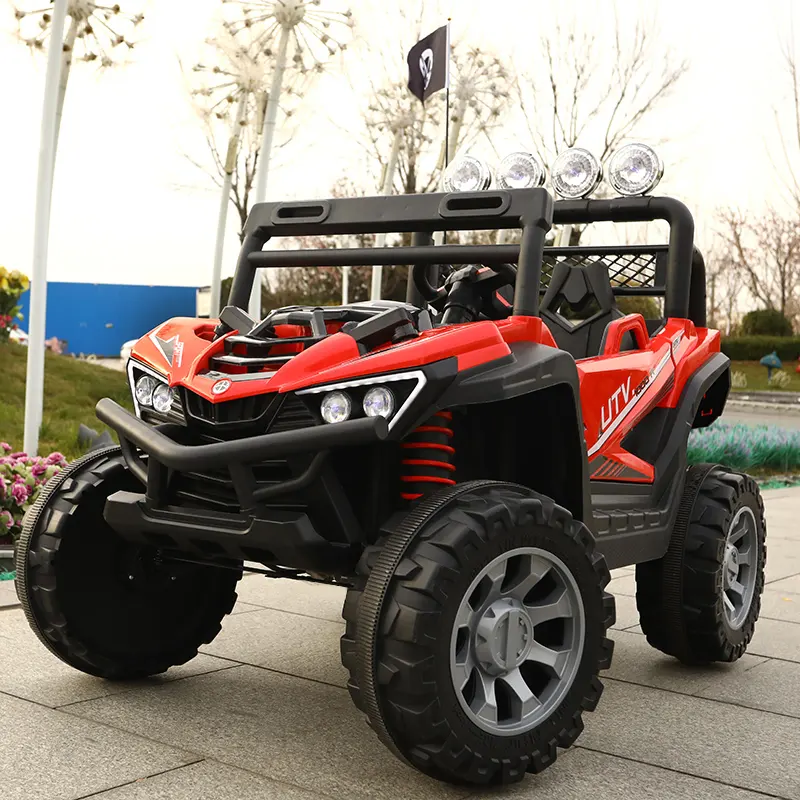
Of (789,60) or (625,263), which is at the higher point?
(789,60)

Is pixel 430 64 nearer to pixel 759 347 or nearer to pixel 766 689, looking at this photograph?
pixel 766 689

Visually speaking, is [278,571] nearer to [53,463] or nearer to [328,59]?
[53,463]

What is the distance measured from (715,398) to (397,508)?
7.55 feet

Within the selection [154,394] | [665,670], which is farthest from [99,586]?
[665,670]

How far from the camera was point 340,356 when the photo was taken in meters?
3.48

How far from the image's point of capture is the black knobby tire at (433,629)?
3.20 m

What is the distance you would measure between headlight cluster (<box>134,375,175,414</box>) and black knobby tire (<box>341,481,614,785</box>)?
866mm

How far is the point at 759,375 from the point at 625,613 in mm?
29770

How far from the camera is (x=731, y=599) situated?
207 inches

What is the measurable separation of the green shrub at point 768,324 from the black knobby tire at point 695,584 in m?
37.3

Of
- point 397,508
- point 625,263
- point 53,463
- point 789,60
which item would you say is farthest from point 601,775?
point 789,60

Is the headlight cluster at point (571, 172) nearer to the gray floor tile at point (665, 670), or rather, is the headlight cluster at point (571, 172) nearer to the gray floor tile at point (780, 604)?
the gray floor tile at point (665, 670)

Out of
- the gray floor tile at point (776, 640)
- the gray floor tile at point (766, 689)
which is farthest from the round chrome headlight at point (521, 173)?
the gray floor tile at point (776, 640)

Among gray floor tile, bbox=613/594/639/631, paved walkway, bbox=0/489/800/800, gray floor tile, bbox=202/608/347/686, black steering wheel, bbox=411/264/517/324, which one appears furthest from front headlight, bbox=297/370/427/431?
gray floor tile, bbox=613/594/639/631
